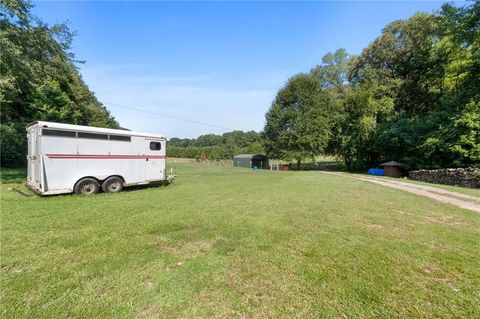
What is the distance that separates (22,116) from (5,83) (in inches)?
674

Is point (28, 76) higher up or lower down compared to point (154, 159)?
higher up

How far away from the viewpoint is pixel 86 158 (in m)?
9.24

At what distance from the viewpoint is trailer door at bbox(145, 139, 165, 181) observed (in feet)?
37.1

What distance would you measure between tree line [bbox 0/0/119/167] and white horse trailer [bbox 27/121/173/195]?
4669mm

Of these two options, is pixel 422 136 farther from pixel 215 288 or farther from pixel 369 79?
pixel 215 288

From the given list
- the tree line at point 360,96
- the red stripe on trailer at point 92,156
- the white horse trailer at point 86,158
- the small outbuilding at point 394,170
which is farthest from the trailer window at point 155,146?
the small outbuilding at point 394,170

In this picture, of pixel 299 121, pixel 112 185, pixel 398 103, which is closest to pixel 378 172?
pixel 398 103

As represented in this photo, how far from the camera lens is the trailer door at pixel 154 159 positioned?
1130 cm

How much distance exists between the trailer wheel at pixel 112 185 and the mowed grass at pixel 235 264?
3.15 meters

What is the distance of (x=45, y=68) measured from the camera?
13.6 metres

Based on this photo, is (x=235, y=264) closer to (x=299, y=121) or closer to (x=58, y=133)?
(x=58, y=133)

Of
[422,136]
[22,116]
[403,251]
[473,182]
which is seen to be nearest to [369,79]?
[422,136]

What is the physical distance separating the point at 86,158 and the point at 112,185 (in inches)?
58.8

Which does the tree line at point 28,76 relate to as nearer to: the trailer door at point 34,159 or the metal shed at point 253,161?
the trailer door at point 34,159
